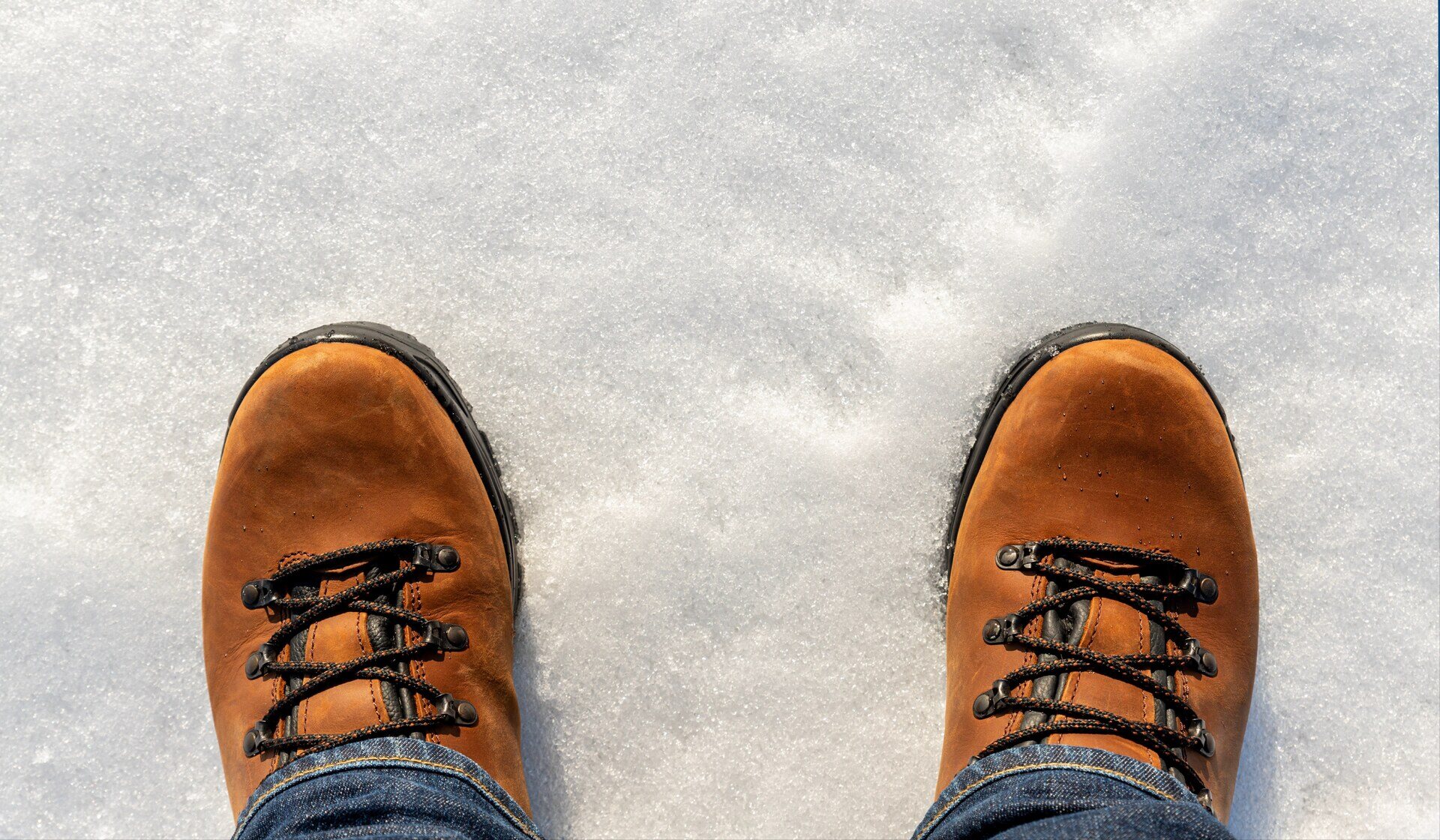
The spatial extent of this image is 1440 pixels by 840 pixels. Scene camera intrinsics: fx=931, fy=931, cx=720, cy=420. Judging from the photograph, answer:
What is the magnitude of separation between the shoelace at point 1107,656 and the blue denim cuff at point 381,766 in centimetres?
48

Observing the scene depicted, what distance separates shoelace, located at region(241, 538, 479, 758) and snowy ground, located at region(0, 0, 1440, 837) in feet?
0.46

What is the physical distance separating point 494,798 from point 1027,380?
0.70m

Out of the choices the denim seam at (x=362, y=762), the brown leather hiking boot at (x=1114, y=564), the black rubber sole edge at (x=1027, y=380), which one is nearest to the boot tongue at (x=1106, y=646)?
the brown leather hiking boot at (x=1114, y=564)

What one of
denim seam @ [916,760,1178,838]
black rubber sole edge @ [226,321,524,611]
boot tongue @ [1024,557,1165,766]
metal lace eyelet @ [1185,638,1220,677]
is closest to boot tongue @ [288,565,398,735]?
black rubber sole edge @ [226,321,524,611]

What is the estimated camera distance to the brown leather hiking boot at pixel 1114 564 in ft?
3.10

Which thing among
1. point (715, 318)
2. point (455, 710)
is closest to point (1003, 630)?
point (715, 318)

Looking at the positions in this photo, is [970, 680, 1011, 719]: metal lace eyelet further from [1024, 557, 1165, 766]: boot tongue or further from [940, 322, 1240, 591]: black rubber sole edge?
[940, 322, 1240, 591]: black rubber sole edge

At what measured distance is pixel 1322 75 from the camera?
3.56ft

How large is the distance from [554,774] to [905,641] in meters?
Answer: 0.43

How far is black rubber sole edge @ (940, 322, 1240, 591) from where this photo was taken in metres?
1.00

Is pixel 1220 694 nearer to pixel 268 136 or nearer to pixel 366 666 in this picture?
pixel 366 666

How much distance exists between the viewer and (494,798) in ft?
2.94

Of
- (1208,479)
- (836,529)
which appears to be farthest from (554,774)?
(1208,479)

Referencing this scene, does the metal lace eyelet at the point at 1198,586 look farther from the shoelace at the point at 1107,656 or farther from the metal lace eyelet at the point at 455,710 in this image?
the metal lace eyelet at the point at 455,710
